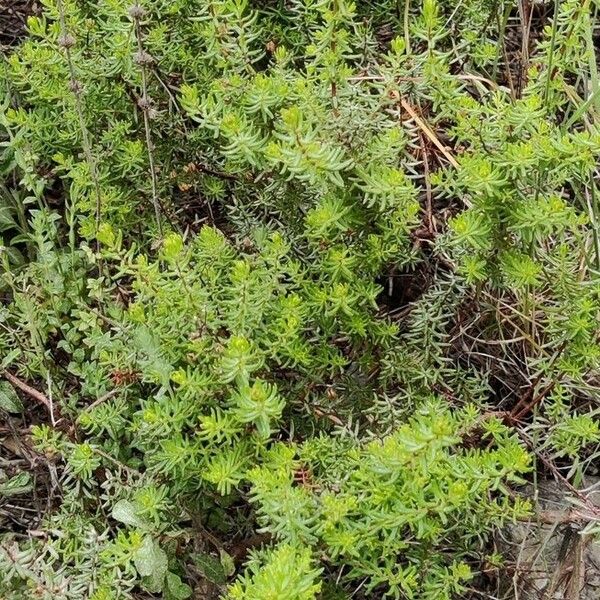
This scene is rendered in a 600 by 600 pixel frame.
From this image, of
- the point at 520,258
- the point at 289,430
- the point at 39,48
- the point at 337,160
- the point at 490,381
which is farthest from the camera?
the point at 490,381

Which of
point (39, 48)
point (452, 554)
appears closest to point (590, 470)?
point (452, 554)

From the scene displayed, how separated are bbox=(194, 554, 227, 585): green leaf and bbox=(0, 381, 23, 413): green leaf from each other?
67cm

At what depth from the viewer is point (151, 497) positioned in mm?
1834

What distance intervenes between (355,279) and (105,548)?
2.60 ft

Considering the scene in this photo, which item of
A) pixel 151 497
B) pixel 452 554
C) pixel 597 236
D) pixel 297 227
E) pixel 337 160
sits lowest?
pixel 452 554

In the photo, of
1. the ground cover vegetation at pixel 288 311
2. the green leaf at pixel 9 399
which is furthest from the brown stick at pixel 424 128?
the green leaf at pixel 9 399

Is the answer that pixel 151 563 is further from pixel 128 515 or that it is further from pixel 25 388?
pixel 25 388

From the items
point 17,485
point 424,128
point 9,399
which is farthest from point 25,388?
point 424,128

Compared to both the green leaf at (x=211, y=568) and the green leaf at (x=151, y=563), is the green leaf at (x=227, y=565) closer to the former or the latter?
the green leaf at (x=211, y=568)

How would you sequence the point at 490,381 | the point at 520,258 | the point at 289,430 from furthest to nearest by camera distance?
1. the point at 490,381
2. the point at 289,430
3. the point at 520,258

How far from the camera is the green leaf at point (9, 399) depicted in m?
2.22

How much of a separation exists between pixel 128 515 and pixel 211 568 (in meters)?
0.22

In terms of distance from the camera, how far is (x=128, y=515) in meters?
1.90

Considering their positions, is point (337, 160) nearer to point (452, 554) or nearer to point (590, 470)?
point (452, 554)
